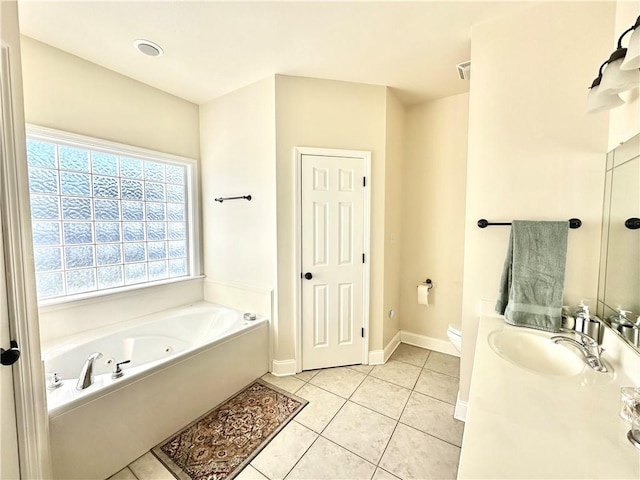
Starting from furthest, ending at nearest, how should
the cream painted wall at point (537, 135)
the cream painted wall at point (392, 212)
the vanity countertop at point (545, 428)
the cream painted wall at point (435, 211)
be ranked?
the cream painted wall at point (435, 211) → the cream painted wall at point (392, 212) → the cream painted wall at point (537, 135) → the vanity countertop at point (545, 428)

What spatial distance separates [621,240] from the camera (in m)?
1.22

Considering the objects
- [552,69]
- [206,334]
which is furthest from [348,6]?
[206,334]

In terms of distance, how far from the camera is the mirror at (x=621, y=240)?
110cm

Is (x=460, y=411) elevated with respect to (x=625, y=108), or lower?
lower

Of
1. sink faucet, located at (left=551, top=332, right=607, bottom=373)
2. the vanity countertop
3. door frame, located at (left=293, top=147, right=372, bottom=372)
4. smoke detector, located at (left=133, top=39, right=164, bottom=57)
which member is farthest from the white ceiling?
the vanity countertop

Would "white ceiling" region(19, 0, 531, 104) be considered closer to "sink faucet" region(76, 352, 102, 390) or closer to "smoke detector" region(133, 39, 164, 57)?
"smoke detector" region(133, 39, 164, 57)

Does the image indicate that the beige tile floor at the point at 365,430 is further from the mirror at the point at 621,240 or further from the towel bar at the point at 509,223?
the towel bar at the point at 509,223

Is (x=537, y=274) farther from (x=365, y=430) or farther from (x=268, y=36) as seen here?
(x=268, y=36)

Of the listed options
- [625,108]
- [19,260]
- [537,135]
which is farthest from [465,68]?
[19,260]

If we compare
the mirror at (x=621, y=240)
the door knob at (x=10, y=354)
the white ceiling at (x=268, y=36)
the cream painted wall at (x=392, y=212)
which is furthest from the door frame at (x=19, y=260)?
the mirror at (x=621, y=240)

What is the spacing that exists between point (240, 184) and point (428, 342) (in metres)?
2.63

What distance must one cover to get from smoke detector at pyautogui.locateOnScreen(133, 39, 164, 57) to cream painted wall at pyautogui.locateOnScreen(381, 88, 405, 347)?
1.91 m

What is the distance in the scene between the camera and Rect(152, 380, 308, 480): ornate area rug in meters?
1.48

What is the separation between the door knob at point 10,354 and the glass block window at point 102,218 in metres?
1.22
